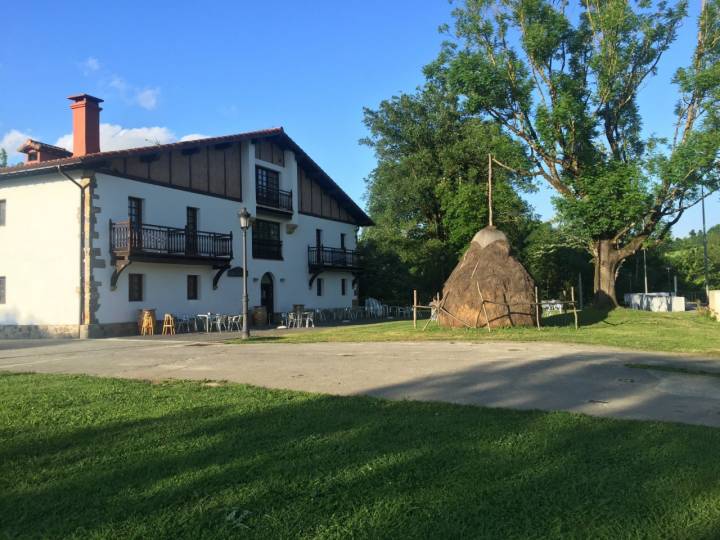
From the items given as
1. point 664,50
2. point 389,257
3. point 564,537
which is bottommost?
point 564,537

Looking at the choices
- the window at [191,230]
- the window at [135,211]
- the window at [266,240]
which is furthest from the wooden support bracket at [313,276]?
the window at [135,211]

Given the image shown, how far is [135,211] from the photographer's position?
24.2 m

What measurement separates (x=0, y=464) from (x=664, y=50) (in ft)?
104

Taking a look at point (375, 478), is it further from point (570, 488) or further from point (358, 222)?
point (358, 222)

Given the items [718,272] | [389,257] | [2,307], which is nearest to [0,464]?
[2,307]

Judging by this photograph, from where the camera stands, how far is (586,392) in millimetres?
8062

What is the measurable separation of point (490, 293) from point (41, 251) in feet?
55.3

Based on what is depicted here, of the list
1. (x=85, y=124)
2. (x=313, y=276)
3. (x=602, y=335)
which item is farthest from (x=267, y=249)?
(x=602, y=335)

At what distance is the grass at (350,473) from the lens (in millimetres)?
3533

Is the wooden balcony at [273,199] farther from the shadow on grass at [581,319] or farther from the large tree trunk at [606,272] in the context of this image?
the large tree trunk at [606,272]

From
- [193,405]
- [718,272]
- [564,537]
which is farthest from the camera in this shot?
[718,272]

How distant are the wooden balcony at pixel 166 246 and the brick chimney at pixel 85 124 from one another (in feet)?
12.8

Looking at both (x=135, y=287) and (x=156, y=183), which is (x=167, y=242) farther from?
(x=156, y=183)

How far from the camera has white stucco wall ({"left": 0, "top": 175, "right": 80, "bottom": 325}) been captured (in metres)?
22.1
